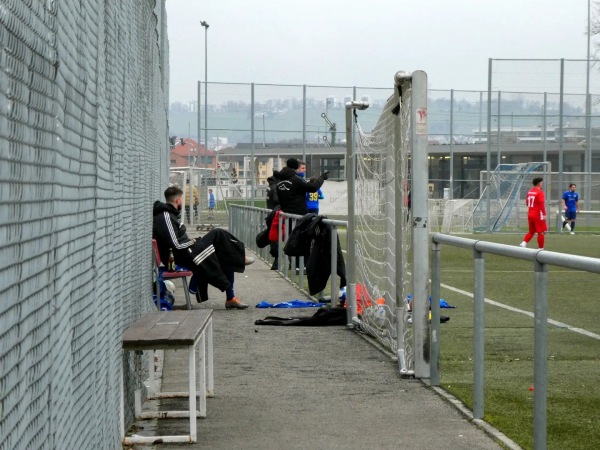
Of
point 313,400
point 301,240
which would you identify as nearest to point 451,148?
point 301,240

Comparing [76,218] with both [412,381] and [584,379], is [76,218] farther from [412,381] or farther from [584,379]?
[412,381]

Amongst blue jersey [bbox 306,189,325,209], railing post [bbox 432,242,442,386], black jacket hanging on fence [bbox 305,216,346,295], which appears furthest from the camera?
blue jersey [bbox 306,189,325,209]

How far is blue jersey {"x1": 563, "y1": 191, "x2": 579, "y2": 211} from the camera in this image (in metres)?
42.2

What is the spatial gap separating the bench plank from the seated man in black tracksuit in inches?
163

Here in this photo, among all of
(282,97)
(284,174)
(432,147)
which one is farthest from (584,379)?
(432,147)

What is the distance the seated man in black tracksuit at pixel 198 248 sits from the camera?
1178cm

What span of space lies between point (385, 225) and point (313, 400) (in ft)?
9.35

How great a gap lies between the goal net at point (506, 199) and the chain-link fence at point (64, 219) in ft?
123

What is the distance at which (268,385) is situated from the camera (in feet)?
26.3

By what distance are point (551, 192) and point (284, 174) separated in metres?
30.2

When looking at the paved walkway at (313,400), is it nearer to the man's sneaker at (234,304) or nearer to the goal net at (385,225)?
the goal net at (385,225)

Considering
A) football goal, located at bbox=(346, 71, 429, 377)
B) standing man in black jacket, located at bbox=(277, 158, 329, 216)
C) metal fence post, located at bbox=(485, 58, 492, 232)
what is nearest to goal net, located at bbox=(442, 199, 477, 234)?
metal fence post, located at bbox=(485, 58, 492, 232)

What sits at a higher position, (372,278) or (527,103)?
(527,103)

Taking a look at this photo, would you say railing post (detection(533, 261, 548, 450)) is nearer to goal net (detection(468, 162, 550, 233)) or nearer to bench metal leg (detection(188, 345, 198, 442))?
bench metal leg (detection(188, 345, 198, 442))
